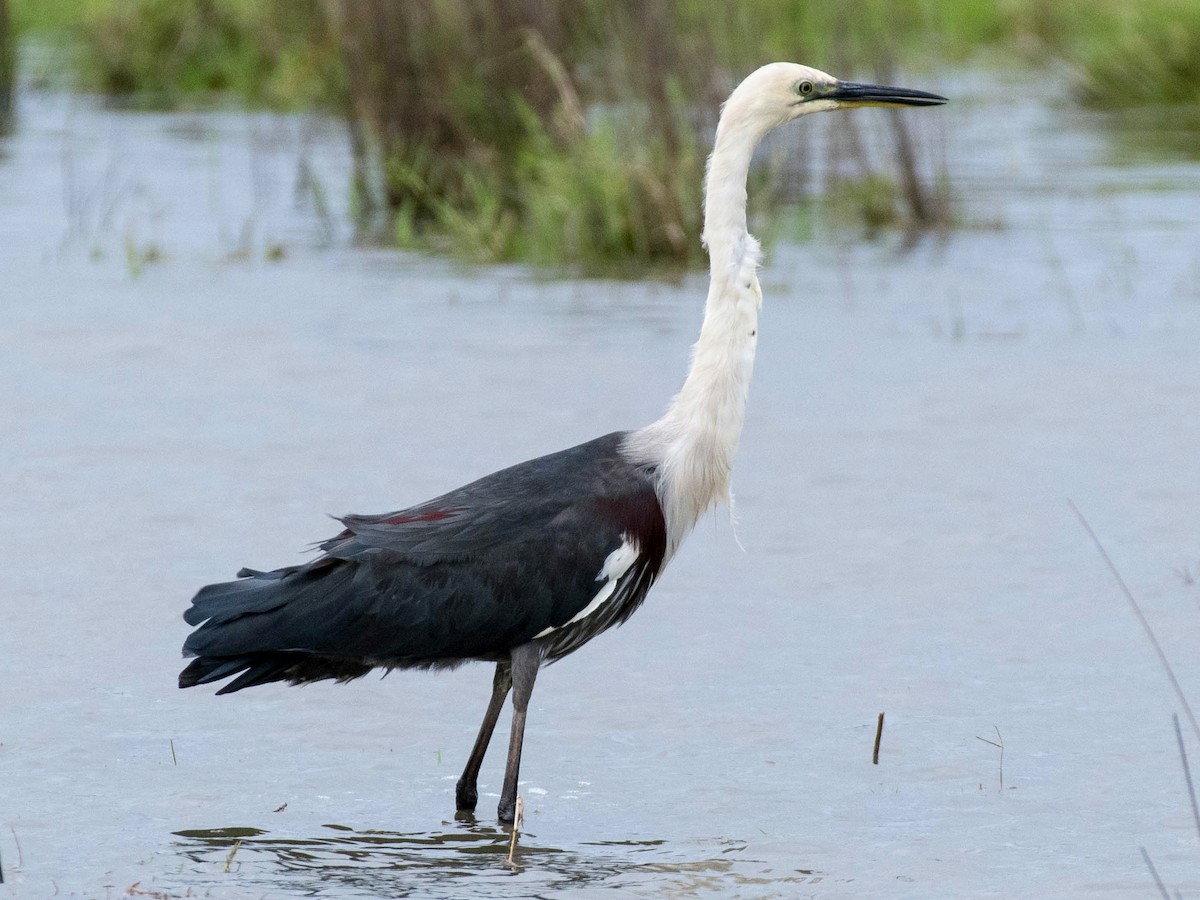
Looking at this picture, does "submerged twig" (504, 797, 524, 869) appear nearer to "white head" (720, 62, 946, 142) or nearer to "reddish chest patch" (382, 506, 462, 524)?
"reddish chest patch" (382, 506, 462, 524)

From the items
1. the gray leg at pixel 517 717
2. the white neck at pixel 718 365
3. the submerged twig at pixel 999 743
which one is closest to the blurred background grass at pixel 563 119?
the white neck at pixel 718 365

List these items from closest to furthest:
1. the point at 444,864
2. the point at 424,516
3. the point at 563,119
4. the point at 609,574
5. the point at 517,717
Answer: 1. the point at 444,864
2. the point at 517,717
3. the point at 609,574
4. the point at 424,516
5. the point at 563,119

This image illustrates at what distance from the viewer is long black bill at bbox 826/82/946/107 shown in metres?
5.38

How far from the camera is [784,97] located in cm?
523

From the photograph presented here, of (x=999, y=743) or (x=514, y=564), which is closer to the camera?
(x=514, y=564)

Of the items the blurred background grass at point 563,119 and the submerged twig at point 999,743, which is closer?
the submerged twig at point 999,743

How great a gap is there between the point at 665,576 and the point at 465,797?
83.0 inches

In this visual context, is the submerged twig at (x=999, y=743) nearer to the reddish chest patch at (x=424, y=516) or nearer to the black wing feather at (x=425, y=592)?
the black wing feather at (x=425, y=592)

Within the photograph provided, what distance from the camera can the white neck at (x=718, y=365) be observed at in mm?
5043

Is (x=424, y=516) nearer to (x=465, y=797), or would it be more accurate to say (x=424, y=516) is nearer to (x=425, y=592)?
(x=425, y=592)

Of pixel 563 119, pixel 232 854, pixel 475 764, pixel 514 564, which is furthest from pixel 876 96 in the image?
pixel 563 119

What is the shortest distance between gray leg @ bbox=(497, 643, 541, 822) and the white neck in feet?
1.87

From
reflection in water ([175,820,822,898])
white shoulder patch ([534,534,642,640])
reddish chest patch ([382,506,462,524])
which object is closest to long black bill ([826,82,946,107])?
white shoulder patch ([534,534,642,640])

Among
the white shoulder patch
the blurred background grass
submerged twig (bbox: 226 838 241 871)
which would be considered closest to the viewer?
submerged twig (bbox: 226 838 241 871)
